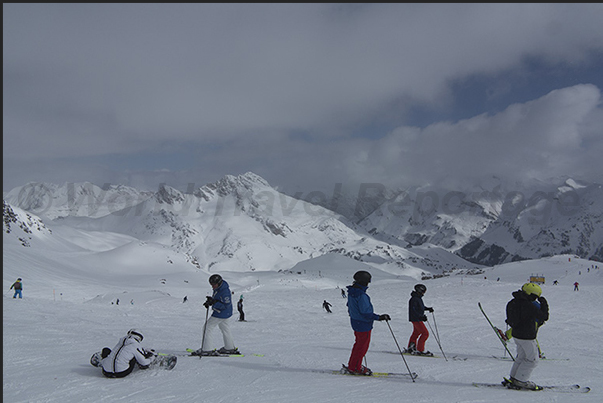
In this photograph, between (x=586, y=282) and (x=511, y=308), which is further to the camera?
(x=586, y=282)

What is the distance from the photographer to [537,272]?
242 ft

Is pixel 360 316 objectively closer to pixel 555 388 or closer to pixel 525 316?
pixel 525 316

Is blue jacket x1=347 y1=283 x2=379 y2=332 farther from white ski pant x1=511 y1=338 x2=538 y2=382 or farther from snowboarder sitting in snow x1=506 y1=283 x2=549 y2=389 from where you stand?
white ski pant x1=511 y1=338 x2=538 y2=382

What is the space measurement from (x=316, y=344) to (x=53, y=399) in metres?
7.77

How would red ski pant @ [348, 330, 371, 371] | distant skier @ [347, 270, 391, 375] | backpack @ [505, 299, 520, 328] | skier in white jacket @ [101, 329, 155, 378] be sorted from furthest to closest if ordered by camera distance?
1. red ski pant @ [348, 330, 371, 371]
2. distant skier @ [347, 270, 391, 375]
3. skier in white jacket @ [101, 329, 155, 378]
4. backpack @ [505, 299, 520, 328]

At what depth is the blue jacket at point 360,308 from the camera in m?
7.59

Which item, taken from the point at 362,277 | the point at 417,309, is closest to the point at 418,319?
the point at 417,309

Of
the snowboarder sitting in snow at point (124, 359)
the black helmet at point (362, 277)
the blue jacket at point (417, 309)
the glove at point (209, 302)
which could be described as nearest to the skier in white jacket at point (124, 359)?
the snowboarder sitting in snow at point (124, 359)

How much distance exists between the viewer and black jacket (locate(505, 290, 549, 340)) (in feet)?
22.6

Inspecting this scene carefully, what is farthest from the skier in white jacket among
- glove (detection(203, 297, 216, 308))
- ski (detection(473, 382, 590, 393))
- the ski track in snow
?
ski (detection(473, 382, 590, 393))

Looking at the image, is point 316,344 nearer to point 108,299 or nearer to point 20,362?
point 20,362

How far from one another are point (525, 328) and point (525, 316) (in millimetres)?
212

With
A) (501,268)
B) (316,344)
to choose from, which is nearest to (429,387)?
(316,344)

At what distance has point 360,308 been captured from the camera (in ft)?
25.0
